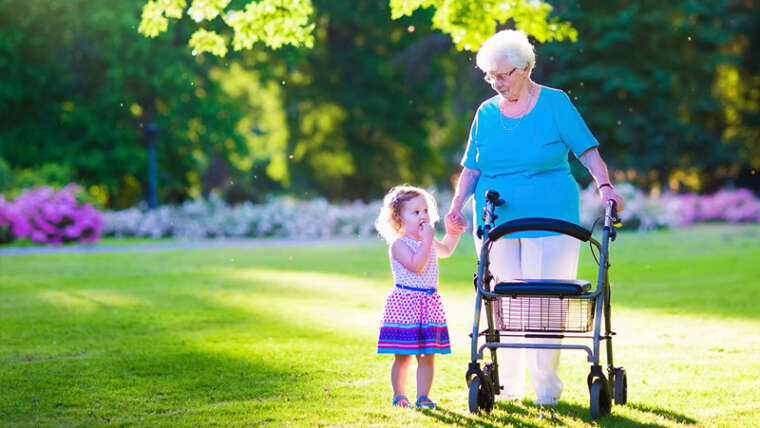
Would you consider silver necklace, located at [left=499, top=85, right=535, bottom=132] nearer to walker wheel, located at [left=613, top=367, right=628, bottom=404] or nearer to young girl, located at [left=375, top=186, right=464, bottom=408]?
young girl, located at [left=375, top=186, right=464, bottom=408]

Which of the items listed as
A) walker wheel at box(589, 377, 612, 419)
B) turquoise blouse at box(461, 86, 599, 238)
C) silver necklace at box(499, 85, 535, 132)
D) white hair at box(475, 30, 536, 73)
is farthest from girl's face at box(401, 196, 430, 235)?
walker wheel at box(589, 377, 612, 419)

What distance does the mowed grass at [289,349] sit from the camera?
5266mm

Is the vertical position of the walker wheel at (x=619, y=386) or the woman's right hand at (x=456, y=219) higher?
the woman's right hand at (x=456, y=219)

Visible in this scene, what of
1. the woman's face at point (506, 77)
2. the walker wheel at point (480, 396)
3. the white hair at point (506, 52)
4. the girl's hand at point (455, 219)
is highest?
the white hair at point (506, 52)

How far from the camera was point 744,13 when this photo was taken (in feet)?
→ 112

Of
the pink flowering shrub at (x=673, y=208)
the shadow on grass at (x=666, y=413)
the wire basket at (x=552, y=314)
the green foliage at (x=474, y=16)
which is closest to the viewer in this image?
the wire basket at (x=552, y=314)

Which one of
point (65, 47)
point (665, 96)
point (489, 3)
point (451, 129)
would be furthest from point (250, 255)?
point (451, 129)

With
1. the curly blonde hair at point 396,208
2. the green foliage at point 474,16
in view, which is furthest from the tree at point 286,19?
the curly blonde hair at point 396,208

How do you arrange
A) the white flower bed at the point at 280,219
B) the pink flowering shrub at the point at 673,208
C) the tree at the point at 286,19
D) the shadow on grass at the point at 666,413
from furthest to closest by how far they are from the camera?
the pink flowering shrub at the point at 673,208, the white flower bed at the point at 280,219, the tree at the point at 286,19, the shadow on grass at the point at 666,413

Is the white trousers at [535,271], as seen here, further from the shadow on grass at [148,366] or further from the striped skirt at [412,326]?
the shadow on grass at [148,366]

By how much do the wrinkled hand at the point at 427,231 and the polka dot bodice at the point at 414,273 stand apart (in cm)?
6

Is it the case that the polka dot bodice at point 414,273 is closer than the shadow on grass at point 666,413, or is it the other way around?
the shadow on grass at point 666,413

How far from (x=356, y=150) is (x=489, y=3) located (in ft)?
93.4

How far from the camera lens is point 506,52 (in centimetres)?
497
